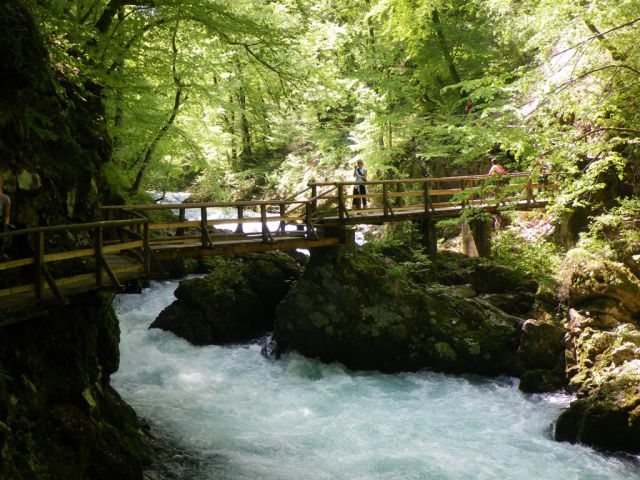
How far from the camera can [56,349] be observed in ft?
24.7

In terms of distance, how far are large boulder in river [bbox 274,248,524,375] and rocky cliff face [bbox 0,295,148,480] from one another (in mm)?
5518

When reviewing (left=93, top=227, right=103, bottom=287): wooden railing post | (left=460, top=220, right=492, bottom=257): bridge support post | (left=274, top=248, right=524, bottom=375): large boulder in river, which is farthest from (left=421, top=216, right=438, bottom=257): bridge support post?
(left=93, top=227, right=103, bottom=287): wooden railing post

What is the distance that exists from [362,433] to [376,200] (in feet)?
44.7

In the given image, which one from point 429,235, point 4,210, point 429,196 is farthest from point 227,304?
point 4,210

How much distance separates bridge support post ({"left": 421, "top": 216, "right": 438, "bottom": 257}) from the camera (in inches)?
617

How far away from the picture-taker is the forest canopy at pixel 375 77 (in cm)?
971

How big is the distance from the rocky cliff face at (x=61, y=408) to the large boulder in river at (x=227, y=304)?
5700mm

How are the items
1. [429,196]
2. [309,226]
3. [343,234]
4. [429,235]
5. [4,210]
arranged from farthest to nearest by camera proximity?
[429,235] → [429,196] → [343,234] → [309,226] → [4,210]

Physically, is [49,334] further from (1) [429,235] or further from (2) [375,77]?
(2) [375,77]

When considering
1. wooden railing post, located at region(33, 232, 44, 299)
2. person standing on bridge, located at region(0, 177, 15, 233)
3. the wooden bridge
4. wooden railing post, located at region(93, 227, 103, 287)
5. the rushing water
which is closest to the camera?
wooden railing post, located at region(33, 232, 44, 299)

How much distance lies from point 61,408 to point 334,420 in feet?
17.6

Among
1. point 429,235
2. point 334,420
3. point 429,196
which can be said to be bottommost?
point 334,420

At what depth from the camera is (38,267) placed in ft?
20.7

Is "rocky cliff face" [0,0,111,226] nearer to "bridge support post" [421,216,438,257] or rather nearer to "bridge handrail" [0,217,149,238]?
"bridge handrail" [0,217,149,238]
